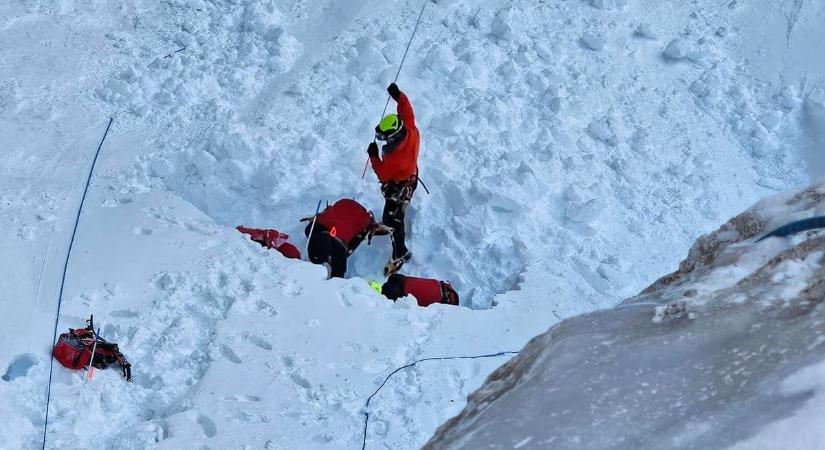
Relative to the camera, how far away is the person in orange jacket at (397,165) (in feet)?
21.1

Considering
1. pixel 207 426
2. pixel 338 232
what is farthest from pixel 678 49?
pixel 207 426

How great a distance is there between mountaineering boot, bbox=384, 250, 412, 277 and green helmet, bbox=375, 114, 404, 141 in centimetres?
100

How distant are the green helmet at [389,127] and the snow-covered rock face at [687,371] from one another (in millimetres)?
3729

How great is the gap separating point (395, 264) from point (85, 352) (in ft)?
8.15

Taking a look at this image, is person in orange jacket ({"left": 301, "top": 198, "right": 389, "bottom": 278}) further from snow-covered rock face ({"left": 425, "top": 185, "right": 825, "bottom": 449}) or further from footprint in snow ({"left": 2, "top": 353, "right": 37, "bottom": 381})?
Answer: snow-covered rock face ({"left": 425, "top": 185, "right": 825, "bottom": 449})

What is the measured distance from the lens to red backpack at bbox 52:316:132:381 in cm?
515

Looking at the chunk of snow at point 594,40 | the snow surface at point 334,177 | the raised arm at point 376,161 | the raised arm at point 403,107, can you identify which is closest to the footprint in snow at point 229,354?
the snow surface at point 334,177

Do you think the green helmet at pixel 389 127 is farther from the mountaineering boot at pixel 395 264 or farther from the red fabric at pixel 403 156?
the mountaineering boot at pixel 395 264

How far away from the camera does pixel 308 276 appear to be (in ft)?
20.0

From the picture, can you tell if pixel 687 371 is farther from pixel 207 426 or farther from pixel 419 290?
pixel 419 290

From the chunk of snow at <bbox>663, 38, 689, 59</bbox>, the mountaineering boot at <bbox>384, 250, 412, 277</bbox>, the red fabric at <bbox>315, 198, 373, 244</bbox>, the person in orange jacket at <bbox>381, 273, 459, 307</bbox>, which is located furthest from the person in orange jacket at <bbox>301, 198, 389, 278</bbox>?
the chunk of snow at <bbox>663, 38, 689, 59</bbox>

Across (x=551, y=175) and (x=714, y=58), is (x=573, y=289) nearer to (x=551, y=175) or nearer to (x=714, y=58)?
(x=551, y=175)

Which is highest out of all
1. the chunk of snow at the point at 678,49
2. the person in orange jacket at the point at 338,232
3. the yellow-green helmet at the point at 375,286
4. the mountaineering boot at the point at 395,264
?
the chunk of snow at the point at 678,49

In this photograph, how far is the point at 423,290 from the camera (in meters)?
6.21
